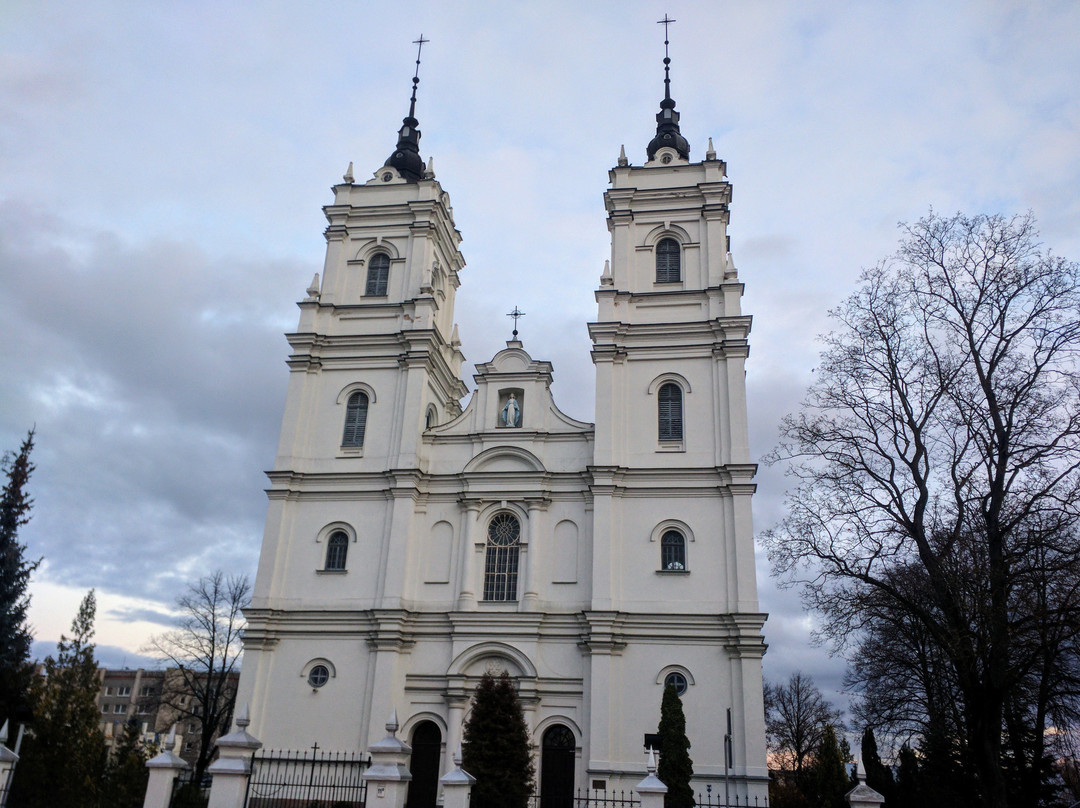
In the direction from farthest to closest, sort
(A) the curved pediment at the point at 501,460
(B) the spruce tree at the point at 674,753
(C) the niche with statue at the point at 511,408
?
1. (C) the niche with statue at the point at 511,408
2. (A) the curved pediment at the point at 501,460
3. (B) the spruce tree at the point at 674,753

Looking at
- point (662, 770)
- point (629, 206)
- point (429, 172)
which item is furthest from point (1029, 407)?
point (429, 172)

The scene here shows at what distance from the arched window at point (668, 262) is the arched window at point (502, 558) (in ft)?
31.7

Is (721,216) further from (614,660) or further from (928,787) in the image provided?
(928,787)

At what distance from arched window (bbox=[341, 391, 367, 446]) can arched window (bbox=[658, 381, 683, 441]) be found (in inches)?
377

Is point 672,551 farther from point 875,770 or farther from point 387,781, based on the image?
point 387,781

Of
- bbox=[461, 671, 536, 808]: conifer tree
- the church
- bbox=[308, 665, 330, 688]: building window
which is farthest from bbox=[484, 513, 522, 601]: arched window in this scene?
bbox=[308, 665, 330, 688]: building window

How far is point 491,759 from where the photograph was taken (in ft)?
64.1

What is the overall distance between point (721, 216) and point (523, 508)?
12.1m

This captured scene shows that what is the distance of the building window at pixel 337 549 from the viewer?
1030 inches

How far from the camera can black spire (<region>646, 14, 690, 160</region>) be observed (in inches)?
1272

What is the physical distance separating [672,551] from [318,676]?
35.6ft

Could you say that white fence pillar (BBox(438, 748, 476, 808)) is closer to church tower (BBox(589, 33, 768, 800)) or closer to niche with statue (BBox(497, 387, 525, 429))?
church tower (BBox(589, 33, 768, 800))

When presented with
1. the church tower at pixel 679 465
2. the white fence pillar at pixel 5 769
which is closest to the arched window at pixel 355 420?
the church tower at pixel 679 465

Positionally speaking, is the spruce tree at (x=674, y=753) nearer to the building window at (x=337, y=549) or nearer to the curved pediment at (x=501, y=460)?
the curved pediment at (x=501, y=460)
